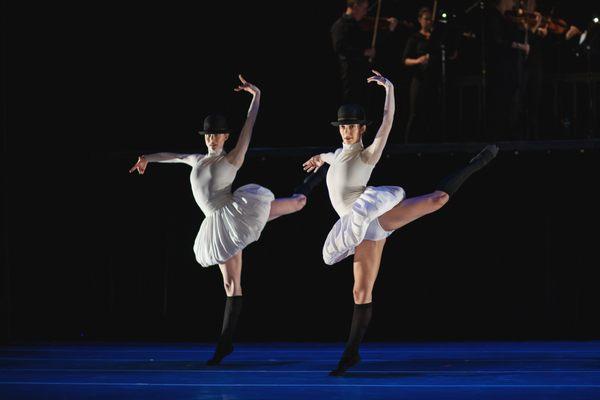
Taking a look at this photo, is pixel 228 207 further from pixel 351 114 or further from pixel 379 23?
pixel 379 23

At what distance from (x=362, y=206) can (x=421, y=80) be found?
2980 mm

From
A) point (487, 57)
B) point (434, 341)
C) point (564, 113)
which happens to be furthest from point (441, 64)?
point (434, 341)

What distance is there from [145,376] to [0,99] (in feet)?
12.1

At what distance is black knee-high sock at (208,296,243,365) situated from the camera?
245 inches

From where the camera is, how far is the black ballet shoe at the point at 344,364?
18.3ft

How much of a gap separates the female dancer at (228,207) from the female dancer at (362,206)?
0.57 m

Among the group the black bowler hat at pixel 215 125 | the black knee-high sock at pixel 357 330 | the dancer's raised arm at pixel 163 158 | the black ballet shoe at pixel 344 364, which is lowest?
the black ballet shoe at pixel 344 364

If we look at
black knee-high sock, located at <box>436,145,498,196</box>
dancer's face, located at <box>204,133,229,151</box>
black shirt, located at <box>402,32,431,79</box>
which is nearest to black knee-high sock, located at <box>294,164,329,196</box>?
dancer's face, located at <box>204,133,229,151</box>

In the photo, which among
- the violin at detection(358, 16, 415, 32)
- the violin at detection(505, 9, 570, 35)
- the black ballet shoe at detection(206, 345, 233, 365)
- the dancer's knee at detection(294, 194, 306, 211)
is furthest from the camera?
the violin at detection(358, 16, 415, 32)

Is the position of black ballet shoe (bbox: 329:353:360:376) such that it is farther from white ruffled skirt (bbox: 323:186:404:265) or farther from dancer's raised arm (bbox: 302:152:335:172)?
dancer's raised arm (bbox: 302:152:335:172)

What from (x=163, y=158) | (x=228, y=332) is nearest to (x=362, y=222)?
(x=228, y=332)

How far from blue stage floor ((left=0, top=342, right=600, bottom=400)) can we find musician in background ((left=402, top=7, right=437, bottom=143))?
73.2 inches

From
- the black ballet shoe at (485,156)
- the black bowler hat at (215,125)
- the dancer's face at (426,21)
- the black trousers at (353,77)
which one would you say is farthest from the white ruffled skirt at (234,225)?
the dancer's face at (426,21)

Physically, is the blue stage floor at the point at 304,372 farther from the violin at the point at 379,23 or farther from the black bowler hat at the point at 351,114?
the violin at the point at 379,23
